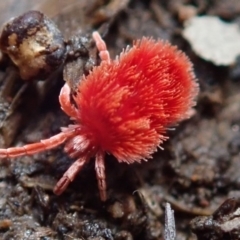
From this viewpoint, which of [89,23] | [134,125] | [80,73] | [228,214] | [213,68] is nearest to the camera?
[134,125]

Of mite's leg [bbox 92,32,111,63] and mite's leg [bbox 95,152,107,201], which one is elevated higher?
mite's leg [bbox 92,32,111,63]

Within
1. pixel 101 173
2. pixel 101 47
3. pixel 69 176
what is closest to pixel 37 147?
pixel 69 176

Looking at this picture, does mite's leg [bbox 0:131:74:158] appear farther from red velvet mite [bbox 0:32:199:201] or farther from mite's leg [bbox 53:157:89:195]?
mite's leg [bbox 53:157:89:195]

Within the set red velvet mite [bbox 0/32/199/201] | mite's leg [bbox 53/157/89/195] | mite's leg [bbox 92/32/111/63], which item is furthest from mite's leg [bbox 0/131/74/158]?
mite's leg [bbox 92/32/111/63]

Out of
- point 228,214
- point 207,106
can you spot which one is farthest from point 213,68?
point 228,214

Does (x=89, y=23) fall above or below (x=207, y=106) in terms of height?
above

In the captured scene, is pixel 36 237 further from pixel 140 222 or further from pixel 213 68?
pixel 213 68
